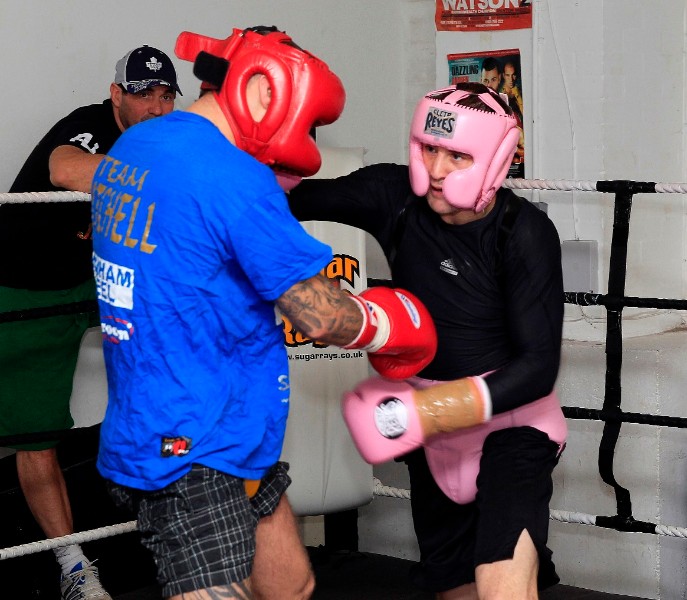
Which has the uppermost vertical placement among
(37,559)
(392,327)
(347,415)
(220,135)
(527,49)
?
(527,49)

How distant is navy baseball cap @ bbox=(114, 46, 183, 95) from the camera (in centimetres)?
325

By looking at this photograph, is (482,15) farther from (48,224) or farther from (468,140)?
(468,140)

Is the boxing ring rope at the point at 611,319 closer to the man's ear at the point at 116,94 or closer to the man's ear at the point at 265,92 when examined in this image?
the man's ear at the point at 116,94

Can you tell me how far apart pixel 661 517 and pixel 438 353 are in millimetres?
1416

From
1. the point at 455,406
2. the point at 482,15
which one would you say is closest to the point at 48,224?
the point at 455,406

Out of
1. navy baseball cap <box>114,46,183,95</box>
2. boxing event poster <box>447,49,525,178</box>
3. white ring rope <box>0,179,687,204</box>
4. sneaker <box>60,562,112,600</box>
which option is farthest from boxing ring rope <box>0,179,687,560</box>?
boxing event poster <box>447,49,525,178</box>

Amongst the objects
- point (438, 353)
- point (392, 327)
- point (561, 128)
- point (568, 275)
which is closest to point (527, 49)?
point (561, 128)

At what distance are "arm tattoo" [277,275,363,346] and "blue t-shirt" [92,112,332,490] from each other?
0.03 meters

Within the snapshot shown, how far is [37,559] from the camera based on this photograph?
339cm

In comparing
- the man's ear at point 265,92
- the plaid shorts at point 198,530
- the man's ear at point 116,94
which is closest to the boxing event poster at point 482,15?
the man's ear at point 116,94

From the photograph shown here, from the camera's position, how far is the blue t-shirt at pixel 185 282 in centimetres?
184

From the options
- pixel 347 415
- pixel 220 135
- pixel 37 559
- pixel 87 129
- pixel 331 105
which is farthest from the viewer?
pixel 37 559

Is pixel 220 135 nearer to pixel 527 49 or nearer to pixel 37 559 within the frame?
pixel 37 559

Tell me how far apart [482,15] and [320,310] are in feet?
7.71
